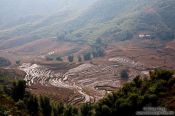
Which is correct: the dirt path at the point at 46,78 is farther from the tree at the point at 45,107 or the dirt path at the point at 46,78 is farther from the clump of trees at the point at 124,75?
the tree at the point at 45,107

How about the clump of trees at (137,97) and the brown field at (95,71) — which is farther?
the brown field at (95,71)

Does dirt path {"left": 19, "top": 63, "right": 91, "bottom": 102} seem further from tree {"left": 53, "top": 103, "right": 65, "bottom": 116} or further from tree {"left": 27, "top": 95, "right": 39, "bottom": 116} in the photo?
tree {"left": 27, "top": 95, "right": 39, "bottom": 116}

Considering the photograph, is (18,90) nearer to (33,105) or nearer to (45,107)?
(33,105)

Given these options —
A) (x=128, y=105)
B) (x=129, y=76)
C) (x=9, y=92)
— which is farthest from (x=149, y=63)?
(x=128, y=105)

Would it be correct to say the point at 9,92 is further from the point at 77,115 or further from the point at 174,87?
the point at 174,87

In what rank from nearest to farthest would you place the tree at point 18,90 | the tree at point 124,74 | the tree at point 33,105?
the tree at point 33,105, the tree at point 18,90, the tree at point 124,74

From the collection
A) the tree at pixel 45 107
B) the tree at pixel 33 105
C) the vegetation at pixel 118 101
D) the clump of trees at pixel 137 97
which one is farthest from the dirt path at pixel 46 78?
the clump of trees at pixel 137 97

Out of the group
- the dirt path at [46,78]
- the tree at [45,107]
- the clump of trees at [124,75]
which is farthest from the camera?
the clump of trees at [124,75]

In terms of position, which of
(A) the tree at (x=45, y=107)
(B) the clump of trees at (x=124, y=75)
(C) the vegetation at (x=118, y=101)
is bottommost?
(B) the clump of trees at (x=124, y=75)
